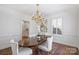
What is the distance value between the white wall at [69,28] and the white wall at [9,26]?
0.58 metres

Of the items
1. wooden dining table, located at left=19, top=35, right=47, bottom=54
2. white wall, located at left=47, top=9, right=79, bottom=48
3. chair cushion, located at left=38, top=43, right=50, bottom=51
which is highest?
white wall, located at left=47, top=9, right=79, bottom=48

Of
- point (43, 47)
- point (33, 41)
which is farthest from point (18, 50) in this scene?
point (43, 47)

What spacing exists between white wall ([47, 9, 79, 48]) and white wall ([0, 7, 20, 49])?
0.58 metres

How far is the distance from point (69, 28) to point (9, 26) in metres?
0.94

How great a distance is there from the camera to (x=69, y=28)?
1.54m

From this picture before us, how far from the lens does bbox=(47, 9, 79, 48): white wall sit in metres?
1.53

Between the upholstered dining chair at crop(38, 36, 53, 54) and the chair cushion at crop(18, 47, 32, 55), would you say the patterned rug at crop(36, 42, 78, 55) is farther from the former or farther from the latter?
the chair cushion at crop(18, 47, 32, 55)

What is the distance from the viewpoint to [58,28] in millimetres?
1540

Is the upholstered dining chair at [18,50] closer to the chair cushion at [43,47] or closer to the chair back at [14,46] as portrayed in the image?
the chair back at [14,46]

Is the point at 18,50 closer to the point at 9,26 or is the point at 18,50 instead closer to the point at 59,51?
the point at 9,26

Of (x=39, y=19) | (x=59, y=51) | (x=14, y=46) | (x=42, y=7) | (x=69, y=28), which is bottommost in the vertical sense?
(x=59, y=51)

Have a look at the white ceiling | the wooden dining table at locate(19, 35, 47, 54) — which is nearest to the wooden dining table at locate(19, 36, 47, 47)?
the wooden dining table at locate(19, 35, 47, 54)
